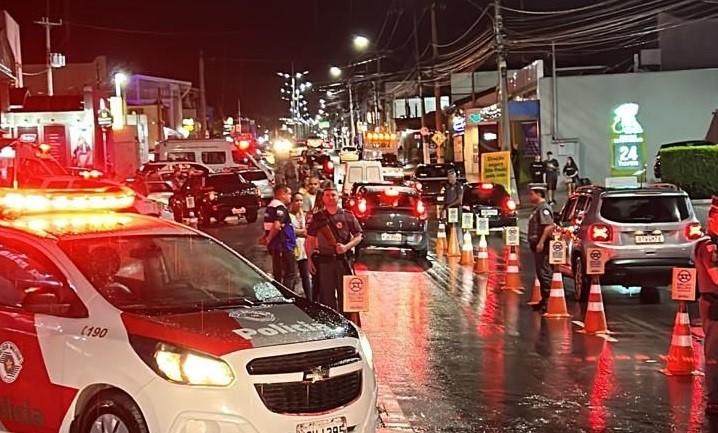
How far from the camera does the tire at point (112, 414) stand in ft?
19.6

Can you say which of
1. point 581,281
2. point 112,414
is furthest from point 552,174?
point 112,414

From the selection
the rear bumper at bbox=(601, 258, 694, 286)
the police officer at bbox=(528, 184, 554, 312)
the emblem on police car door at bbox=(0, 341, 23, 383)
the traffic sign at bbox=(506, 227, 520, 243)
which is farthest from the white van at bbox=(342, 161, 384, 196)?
the emblem on police car door at bbox=(0, 341, 23, 383)

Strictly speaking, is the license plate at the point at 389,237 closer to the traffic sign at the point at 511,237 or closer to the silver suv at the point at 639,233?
the traffic sign at the point at 511,237

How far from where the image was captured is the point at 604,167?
40250 millimetres

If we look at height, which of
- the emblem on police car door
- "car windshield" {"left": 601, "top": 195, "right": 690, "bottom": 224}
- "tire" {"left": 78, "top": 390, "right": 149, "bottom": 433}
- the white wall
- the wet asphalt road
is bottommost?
the wet asphalt road

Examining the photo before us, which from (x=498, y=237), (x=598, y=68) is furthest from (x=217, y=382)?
(x=598, y=68)

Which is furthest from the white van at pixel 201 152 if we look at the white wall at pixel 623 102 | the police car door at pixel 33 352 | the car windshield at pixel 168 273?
the police car door at pixel 33 352

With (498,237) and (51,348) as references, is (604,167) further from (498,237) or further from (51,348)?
(51,348)

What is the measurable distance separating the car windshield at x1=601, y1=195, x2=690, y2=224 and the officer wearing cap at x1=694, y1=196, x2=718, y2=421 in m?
6.17

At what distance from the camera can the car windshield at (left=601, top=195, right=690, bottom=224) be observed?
598 inches

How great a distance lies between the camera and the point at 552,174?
3497 cm

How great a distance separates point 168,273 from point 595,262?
841cm

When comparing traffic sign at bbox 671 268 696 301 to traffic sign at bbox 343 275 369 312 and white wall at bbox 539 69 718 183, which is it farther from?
white wall at bbox 539 69 718 183

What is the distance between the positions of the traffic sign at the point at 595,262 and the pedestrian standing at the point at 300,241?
393cm
